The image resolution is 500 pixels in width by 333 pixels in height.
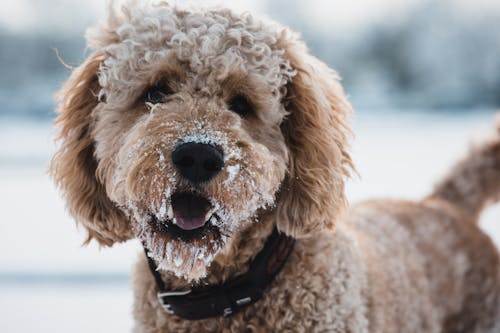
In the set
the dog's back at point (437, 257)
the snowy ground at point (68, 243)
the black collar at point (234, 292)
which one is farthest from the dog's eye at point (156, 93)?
the dog's back at point (437, 257)

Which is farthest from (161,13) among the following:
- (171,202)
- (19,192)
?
(19,192)

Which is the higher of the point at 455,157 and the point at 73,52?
the point at 73,52

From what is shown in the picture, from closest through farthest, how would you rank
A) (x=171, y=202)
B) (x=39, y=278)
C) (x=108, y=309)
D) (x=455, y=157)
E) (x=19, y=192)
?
(x=171, y=202) < (x=455, y=157) < (x=108, y=309) < (x=39, y=278) < (x=19, y=192)

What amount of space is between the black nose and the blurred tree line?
18.6 meters

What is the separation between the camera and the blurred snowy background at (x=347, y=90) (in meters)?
4.14

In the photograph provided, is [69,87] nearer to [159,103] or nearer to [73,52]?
[159,103]

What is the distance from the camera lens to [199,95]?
2.17 metres

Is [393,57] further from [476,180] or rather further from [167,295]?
[167,295]

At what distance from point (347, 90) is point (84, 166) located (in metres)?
20.7

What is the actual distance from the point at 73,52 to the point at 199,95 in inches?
864

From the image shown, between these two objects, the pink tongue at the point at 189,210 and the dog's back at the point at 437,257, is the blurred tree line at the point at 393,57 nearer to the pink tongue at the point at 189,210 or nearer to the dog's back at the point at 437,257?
the dog's back at the point at 437,257

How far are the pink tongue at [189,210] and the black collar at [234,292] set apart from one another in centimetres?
35

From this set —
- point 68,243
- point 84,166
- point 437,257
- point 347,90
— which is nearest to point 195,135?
point 84,166

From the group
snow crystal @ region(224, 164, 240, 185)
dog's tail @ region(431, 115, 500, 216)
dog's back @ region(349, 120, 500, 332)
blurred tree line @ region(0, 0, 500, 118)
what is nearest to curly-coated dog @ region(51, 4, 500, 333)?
snow crystal @ region(224, 164, 240, 185)
